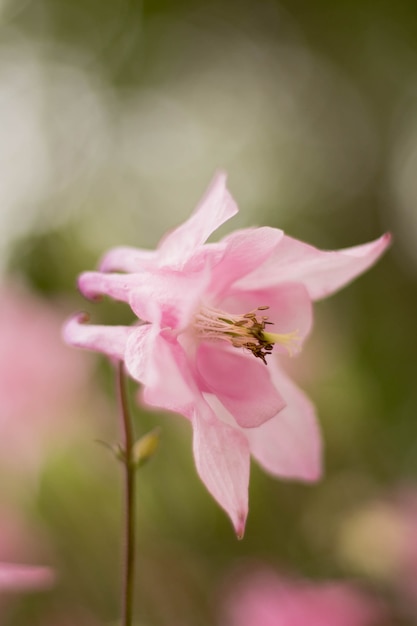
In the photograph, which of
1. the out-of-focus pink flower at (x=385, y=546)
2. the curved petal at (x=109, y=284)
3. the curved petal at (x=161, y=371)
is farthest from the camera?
the out-of-focus pink flower at (x=385, y=546)

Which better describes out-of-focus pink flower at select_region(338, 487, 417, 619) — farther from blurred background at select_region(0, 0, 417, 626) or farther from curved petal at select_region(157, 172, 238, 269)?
curved petal at select_region(157, 172, 238, 269)

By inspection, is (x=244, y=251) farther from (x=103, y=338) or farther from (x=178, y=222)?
(x=178, y=222)

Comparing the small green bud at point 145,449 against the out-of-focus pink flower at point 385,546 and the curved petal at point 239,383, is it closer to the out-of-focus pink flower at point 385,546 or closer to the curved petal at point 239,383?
the curved petal at point 239,383

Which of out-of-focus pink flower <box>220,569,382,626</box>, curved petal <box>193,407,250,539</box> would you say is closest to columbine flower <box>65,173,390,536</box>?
curved petal <box>193,407,250,539</box>

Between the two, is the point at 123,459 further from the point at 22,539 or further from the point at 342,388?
the point at 342,388

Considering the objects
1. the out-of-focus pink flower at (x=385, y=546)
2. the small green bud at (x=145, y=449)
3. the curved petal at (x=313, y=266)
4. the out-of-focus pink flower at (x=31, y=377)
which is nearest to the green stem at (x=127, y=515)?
the small green bud at (x=145, y=449)

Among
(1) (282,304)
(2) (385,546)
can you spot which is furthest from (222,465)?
(2) (385,546)
